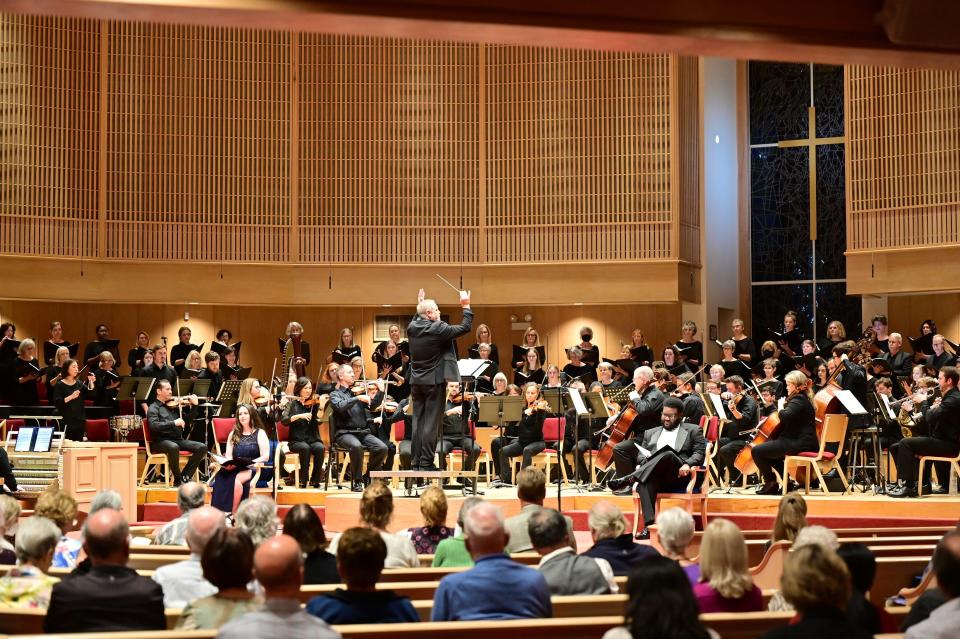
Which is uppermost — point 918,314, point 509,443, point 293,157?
point 293,157

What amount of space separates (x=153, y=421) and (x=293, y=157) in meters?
5.58

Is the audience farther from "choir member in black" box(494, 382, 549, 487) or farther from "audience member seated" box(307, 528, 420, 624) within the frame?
"choir member in black" box(494, 382, 549, 487)

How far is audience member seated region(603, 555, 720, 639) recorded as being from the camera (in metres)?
2.89

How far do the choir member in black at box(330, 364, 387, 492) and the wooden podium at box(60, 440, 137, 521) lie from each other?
1.91m

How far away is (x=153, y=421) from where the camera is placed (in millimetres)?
11953

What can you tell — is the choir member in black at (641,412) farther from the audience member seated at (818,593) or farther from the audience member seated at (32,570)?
the audience member seated at (818,593)

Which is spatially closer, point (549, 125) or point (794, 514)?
point (794, 514)

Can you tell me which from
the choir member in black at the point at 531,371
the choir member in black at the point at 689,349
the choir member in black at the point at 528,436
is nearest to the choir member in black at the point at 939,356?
the choir member in black at the point at 689,349

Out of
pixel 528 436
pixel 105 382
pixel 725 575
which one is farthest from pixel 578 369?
pixel 725 575

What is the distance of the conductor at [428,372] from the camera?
991 centimetres

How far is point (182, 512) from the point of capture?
6797mm

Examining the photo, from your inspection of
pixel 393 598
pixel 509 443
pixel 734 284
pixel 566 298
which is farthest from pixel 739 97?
pixel 393 598

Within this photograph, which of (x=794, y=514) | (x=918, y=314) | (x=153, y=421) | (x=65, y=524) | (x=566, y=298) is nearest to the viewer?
(x=794, y=514)

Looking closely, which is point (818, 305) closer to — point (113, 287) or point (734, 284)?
point (734, 284)
